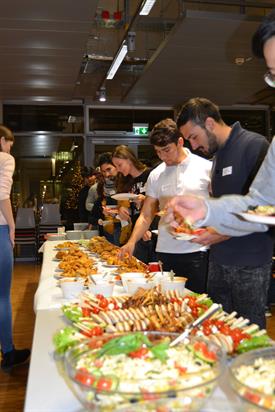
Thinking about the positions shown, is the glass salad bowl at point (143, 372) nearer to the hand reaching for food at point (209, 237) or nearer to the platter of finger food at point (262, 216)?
the platter of finger food at point (262, 216)

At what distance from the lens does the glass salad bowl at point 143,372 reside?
30.1 inches

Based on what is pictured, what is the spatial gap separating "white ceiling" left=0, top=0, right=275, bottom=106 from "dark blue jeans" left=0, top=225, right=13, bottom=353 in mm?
2550

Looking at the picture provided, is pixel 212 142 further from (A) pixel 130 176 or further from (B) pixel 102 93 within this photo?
(B) pixel 102 93

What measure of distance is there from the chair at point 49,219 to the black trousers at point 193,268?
6001 millimetres

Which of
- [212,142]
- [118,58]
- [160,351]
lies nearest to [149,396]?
[160,351]

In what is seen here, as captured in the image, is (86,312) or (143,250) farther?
(143,250)

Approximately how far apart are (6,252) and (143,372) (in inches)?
87.1

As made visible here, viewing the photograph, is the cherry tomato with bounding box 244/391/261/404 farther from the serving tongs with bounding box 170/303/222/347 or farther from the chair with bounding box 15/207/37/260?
the chair with bounding box 15/207/37/260

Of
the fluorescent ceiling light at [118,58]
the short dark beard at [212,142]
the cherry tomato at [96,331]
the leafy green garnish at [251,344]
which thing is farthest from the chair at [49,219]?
the leafy green garnish at [251,344]

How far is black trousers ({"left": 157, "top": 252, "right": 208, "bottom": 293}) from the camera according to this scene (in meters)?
2.51

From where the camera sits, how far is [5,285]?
299cm

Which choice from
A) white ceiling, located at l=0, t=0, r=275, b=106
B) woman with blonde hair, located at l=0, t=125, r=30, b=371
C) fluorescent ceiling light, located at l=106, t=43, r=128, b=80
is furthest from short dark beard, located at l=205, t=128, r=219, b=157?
fluorescent ceiling light, located at l=106, t=43, r=128, b=80

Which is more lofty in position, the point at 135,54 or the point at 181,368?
the point at 135,54

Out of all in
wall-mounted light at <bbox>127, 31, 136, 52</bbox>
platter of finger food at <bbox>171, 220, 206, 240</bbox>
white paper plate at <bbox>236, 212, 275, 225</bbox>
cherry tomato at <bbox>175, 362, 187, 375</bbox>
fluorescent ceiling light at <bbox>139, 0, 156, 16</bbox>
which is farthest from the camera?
wall-mounted light at <bbox>127, 31, 136, 52</bbox>
